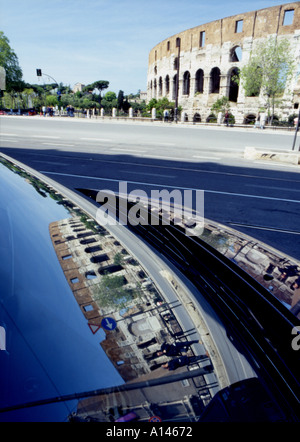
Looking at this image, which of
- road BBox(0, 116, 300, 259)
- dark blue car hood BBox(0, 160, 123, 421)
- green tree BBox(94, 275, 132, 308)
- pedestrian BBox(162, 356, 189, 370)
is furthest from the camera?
road BBox(0, 116, 300, 259)

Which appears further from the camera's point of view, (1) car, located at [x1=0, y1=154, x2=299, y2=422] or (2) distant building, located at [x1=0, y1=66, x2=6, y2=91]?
(2) distant building, located at [x1=0, y1=66, x2=6, y2=91]

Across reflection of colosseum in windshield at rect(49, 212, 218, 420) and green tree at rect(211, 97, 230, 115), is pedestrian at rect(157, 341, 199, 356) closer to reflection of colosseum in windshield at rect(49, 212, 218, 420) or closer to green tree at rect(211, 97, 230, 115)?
reflection of colosseum in windshield at rect(49, 212, 218, 420)

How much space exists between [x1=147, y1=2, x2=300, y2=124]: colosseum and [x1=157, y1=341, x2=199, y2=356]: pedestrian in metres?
37.4

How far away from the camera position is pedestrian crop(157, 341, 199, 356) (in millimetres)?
1089

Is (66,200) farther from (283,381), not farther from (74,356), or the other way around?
(283,381)

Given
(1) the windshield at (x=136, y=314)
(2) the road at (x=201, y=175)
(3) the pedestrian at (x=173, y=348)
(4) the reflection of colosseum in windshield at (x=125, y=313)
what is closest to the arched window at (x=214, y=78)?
(2) the road at (x=201, y=175)

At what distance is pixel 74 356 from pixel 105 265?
20.7 inches

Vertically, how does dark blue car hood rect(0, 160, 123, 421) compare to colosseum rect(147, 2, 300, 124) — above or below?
below

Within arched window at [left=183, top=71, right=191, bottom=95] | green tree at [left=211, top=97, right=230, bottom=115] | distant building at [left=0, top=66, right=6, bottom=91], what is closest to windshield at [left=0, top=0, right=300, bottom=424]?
green tree at [left=211, top=97, right=230, bottom=115]

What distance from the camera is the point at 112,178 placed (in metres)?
8.09

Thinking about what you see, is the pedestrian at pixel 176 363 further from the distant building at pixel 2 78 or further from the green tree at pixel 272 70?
the distant building at pixel 2 78

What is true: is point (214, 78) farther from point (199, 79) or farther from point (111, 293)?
point (111, 293)

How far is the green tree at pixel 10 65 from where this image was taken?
54534 mm

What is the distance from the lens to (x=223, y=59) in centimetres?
4438
